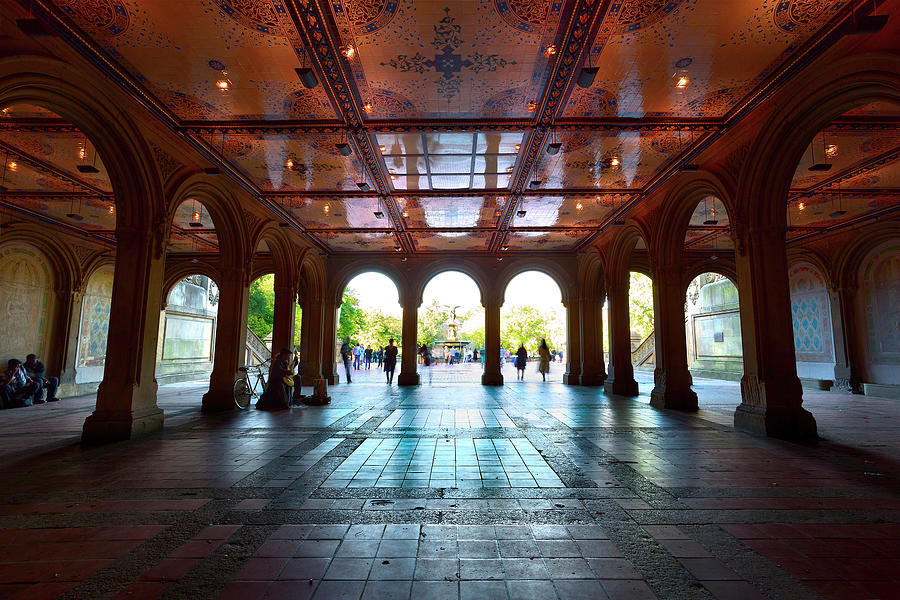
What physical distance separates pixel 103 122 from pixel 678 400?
11473 millimetres

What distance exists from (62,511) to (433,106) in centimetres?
620

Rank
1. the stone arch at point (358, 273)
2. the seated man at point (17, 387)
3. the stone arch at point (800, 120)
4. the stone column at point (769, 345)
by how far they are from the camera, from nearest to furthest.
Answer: the stone arch at point (800, 120) < the stone column at point (769, 345) < the seated man at point (17, 387) < the stone arch at point (358, 273)

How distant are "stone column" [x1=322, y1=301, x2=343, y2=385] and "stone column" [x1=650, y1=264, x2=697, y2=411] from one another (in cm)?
1061

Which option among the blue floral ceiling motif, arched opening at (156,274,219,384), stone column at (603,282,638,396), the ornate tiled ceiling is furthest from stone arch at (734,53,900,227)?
arched opening at (156,274,219,384)

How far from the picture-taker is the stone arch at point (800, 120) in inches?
193

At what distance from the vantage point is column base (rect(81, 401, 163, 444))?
624 cm

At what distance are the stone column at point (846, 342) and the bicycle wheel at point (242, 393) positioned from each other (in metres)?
16.9

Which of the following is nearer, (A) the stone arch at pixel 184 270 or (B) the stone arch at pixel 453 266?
(B) the stone arch at pixel 453 266

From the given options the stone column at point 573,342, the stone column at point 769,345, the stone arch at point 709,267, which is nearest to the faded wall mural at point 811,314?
the stone arch at point 709,267

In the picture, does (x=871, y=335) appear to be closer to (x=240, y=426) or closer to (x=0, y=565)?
(x=240, y=426)

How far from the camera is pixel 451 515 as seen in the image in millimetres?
3432

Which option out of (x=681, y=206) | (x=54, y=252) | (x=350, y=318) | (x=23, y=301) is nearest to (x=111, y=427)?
(x=23, y=301)

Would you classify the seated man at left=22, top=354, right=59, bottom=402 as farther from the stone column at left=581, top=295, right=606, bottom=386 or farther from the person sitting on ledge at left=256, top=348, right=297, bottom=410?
the stone column at left=581, top=295, right=606, bottom=386

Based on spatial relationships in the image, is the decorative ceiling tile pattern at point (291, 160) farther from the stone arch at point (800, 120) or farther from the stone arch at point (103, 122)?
the stone arch at point (800, 120)
